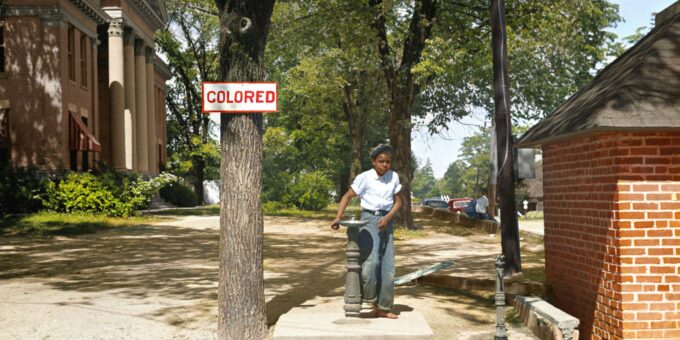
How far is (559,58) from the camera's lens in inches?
1810

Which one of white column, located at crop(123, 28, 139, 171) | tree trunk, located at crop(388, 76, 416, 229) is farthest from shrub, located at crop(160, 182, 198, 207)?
tree trunk, located at crop(388, 76, 416, 229)

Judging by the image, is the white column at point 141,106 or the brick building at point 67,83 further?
the white column at point 141,106

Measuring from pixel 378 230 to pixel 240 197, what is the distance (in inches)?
61.7

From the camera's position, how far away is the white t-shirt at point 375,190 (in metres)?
8.96

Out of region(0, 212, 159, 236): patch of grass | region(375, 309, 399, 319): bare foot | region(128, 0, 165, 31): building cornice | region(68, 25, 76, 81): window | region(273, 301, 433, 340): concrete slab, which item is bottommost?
region(273, 301, 433, 340): concrete slab

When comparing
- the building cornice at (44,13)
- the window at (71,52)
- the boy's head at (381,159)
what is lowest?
the boy's head at (381,159)

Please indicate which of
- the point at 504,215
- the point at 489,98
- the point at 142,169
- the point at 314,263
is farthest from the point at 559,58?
the point at 504,215

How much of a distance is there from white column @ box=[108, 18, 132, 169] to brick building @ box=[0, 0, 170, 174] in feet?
0.16

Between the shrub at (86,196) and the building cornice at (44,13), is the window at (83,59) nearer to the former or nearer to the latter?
the building cornice at (44,13)

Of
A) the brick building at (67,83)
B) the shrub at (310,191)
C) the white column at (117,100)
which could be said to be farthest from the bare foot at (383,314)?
the shrub at (310,191)

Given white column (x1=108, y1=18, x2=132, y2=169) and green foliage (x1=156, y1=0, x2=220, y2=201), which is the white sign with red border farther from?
green foliage (x1=156, y1=0, x2=220, y2=201)

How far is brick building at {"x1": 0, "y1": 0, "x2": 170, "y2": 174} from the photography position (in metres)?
30.2

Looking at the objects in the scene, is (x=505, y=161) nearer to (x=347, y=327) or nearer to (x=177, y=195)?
(x=347, y=327)

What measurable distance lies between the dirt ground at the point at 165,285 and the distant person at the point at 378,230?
0.86 meters
